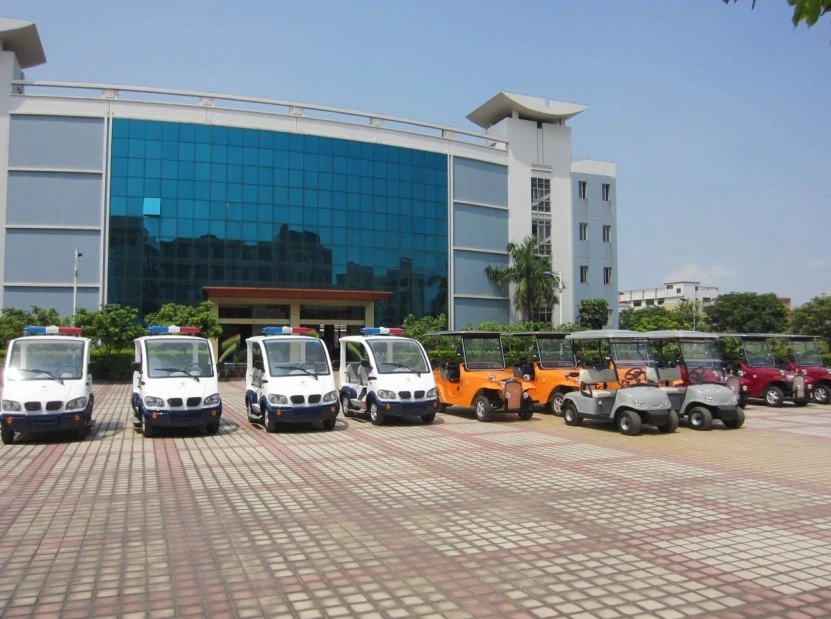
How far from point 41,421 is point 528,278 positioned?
3352 cm

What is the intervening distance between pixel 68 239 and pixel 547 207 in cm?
3047

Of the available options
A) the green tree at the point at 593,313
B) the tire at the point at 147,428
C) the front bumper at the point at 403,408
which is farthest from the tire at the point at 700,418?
the green tree at the point at 593,313

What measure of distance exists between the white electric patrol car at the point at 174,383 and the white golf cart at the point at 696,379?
8.81m

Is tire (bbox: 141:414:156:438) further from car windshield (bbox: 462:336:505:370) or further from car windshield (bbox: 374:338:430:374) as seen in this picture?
car windshield (bbox: 462:336:505:370)

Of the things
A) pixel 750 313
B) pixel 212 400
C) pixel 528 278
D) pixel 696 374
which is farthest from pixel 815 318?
pixel 212 400

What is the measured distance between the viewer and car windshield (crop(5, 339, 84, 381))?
445 inches

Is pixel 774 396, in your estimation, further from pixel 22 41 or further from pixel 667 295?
pixel 667 295

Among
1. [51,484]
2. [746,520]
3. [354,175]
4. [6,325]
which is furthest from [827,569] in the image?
[354,175]

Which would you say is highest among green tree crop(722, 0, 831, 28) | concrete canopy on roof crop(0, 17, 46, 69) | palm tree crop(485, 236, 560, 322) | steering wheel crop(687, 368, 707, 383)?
concrete canopy on roof crop(0, 17, 46, 69)

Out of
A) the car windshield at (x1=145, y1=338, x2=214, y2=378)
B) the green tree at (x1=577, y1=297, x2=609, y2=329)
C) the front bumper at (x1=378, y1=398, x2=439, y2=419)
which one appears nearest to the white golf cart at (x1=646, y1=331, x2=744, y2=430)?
the front bumper at (x1=378, y1=398, x2=439, y2=419)

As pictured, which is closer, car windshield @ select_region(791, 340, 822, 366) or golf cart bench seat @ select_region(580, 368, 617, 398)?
golf cart bench seat @ select_region(580, 368, 617, 398)

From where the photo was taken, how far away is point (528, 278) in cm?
4116

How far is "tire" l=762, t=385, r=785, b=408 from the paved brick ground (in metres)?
7.58

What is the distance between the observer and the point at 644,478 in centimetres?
823
